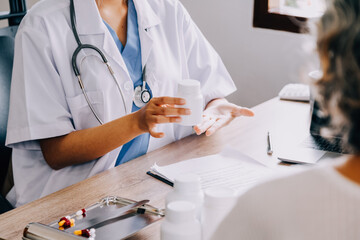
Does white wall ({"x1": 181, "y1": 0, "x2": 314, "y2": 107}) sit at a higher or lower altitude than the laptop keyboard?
higher

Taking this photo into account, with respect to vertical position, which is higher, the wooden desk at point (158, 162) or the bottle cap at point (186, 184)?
the bottle cap at point (186, 184)

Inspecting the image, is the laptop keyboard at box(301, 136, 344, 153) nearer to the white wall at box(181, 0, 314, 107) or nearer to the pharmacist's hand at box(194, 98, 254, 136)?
the pharmacist's hand at box(194, 98, 254, 136)

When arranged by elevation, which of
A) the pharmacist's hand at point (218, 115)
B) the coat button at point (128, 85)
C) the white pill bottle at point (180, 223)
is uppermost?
the coat button at point (128, 85)

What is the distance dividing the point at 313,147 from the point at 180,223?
776mm

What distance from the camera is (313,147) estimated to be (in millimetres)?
1432

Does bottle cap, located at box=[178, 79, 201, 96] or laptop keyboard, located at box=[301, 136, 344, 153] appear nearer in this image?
bottle cap, located at box=[178, 79, 201, 96]

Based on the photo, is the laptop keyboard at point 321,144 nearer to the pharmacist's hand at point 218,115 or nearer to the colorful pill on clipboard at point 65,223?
the pharmacist's hand at point 218,115

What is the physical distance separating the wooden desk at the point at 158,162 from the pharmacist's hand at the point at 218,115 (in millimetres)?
37

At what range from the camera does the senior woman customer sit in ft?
1.53

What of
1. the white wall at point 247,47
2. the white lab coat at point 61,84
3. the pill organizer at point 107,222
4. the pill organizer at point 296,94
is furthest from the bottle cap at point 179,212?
the white wall at point 247,47

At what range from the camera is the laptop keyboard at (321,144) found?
141 cm

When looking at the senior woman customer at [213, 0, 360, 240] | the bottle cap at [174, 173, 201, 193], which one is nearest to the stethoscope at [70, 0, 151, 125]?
the bottle cap at [174, 173, 201, 193]

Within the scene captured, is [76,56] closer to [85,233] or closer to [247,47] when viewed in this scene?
[85,233]

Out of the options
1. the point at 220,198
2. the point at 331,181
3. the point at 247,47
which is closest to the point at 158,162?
the point at 220,198
